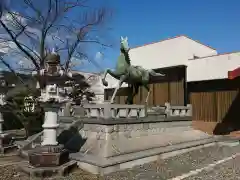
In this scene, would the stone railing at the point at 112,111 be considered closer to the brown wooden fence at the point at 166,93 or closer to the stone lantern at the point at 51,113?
the stone lantern at the point at 51,113

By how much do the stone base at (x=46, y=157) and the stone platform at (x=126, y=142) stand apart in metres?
0.87

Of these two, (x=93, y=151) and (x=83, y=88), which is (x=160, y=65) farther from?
(x=93, y=151)

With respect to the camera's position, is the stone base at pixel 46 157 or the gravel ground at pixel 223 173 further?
the gravel ground at pixel 223 173

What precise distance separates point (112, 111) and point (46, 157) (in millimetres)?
2857

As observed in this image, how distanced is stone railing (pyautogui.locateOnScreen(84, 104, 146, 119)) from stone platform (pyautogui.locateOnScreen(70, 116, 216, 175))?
0.21 meters

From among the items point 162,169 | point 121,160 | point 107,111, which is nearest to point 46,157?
point 121,160

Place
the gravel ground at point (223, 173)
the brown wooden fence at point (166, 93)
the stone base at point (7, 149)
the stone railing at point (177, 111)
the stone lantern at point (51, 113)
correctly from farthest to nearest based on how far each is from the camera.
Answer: the brown wooden fence at point (166, 93)
the stone railing at point (177, 111)
the stone base at point (7, 149)
the gravel ground at point (223, 173)
the stone lantern at point (51, 113)

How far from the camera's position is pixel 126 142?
8750 mm

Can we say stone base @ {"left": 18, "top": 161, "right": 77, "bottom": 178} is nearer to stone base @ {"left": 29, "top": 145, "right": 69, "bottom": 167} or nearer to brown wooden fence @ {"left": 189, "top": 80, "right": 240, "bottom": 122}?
stone base @ {"left": 29, "top": 145, "right": 69, "bottom": 167}

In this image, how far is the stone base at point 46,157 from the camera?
22.1 ft

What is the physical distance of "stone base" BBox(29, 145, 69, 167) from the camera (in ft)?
22.1

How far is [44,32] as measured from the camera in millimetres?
20953

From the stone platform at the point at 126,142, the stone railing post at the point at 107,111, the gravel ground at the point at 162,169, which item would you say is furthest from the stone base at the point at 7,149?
the stone railing post at the point at 107,111

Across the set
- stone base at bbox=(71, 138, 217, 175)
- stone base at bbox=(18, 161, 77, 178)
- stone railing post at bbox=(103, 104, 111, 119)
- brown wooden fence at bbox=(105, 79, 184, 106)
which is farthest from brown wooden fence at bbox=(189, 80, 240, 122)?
stone base at bbox=(18, 161, 77, 178)
